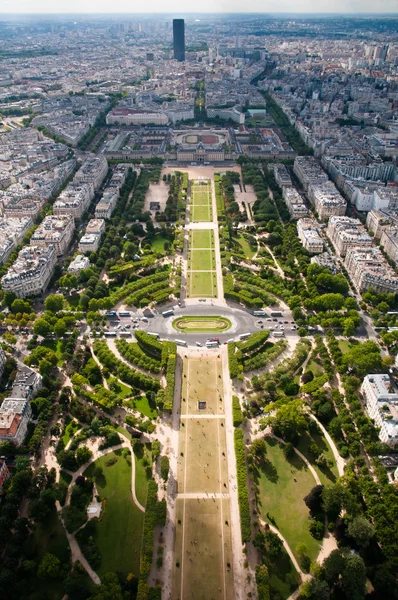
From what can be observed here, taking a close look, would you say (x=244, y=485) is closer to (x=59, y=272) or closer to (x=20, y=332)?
(x=20, y=332)

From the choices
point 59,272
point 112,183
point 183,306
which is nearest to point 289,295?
point 183,306

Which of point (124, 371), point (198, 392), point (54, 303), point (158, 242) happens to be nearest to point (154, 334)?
point (124, 371)

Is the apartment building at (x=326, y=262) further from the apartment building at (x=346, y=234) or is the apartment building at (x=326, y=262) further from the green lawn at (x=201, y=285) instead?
the green lawn at (x=201, y=285)

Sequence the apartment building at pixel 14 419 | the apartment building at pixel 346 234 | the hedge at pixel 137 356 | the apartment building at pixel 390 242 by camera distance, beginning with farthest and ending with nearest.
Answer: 1. the apartment building at pixel 346 234
2. the apartment building at pixel 390 242
3. the hedge at pixel 137 356
4. the apartment building at pixel 14 419

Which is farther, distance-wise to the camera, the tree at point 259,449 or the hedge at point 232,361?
the hedge at point 232,361

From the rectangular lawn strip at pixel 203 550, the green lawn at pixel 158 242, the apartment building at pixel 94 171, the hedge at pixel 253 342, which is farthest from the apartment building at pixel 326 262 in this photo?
the apartment building at pixel 94 171

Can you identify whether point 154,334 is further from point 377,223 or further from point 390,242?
point 377,223
